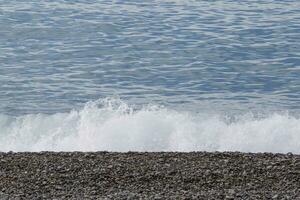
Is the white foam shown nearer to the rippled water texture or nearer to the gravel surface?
the rippled water texture

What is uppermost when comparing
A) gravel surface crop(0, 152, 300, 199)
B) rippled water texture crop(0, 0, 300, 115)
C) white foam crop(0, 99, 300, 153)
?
gravel surface crop(0, 152, 300, 199)

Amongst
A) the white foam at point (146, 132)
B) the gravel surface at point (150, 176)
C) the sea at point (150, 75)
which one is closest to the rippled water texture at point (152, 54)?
the sea at point (150, 75)

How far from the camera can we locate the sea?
16.5 m

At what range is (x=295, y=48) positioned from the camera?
22047mm

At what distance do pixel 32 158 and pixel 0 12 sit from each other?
47.1ft

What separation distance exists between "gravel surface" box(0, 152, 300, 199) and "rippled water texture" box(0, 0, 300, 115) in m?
5.66

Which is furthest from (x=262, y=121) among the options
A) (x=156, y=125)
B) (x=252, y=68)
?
(x=252, y=68)

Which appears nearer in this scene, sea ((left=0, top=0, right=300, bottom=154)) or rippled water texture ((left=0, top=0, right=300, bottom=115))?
sea ((left=0, top=0, right=300, bottom=154))

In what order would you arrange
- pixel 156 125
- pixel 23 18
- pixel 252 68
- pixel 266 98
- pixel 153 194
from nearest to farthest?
pixel 153 194, pixel 156 125, pixel 266 98, pixel 252 68, pixel 23 18

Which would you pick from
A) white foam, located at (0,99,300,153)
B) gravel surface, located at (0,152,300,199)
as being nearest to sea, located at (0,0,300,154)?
white foam, located at (0,99,300,153)

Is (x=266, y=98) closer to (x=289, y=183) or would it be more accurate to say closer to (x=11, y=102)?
(x=11, y=102)

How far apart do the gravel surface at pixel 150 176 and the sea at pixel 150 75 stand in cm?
341

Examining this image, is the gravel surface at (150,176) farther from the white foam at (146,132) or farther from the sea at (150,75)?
the sea at (150,75)

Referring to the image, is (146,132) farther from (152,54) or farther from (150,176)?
(152,54)
